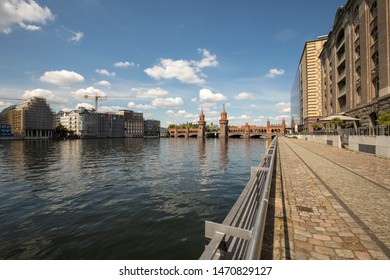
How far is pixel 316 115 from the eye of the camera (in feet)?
278

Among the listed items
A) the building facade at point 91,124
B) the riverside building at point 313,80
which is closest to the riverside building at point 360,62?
the riverside building at point 313,80

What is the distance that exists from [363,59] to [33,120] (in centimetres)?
15859

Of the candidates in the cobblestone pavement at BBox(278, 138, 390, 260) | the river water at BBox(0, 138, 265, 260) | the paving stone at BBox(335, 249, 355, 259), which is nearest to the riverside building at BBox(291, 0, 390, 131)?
the cobblestone pavement at BBox(278, 138, 390, 260)

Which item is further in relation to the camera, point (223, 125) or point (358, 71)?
point (223, 125)

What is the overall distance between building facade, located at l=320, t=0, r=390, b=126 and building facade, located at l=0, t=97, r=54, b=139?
151932mm

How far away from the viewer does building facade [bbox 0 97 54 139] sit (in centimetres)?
12638

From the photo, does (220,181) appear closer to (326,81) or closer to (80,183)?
(80,183)

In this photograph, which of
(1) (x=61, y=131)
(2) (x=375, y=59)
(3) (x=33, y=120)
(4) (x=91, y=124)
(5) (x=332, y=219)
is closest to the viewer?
(5) (x=332, y=219)

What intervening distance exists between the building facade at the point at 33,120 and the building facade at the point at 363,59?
15193 centimetres

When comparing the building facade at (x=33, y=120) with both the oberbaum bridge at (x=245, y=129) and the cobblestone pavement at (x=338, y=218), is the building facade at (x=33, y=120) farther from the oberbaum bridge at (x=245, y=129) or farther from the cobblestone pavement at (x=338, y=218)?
the cobblestone pavement at (x=338, y=218)

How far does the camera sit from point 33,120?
130m

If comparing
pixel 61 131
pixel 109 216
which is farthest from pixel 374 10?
pixel 61 131

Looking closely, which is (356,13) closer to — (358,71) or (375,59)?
(358,71)
